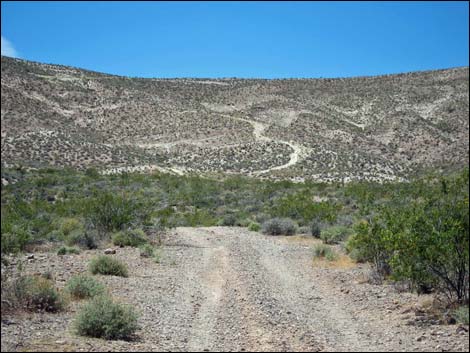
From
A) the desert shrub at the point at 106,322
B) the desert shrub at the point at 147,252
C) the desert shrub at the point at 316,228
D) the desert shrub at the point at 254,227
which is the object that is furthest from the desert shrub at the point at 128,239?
the desert shrub at the point at 106,322

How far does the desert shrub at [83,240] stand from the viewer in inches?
674

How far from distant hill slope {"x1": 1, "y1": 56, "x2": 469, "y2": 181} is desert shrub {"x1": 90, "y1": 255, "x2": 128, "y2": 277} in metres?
33.2

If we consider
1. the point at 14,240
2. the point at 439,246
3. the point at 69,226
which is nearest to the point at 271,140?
the point at 69,226

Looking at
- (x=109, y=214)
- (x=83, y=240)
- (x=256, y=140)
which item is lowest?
(x=83, y=240)

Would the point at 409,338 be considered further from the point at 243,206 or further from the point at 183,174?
the point at 183,174

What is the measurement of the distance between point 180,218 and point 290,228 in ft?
21.6

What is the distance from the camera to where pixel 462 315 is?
8.13m

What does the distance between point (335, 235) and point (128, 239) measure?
7.93m

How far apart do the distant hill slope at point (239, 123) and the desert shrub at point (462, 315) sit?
4052 cm

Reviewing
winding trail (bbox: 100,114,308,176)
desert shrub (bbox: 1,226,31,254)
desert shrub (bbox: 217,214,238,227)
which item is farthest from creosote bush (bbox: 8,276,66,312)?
winding trail (bbox: 100,114,308,176)

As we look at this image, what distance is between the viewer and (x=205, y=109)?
72938 mm

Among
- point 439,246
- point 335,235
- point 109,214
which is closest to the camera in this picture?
point 439,246

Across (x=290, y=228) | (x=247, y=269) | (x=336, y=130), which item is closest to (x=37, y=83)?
(x=336, y=130)

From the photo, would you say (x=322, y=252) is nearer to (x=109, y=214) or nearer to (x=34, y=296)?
(x=109, y=214)
